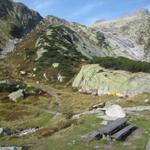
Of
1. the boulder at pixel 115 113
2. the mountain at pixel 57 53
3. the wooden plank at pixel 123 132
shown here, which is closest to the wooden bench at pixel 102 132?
the wooden plank at pixel 123 132

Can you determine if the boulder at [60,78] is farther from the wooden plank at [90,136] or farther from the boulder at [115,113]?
the wooden plank at [90,136]

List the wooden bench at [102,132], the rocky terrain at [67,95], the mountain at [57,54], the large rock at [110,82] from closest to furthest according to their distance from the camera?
the wooden bench at [102,132] → the rocky terrain at [67,95] → the large rock at [110,82] → the mountain at [57,54]

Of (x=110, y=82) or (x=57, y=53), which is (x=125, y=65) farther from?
(x=57, y=53)

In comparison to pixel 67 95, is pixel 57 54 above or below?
above

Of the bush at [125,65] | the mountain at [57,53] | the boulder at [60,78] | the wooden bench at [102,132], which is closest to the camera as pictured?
the wooden bench at [102,132]

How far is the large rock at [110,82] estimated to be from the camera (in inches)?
3145

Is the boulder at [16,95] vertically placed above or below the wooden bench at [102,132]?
above

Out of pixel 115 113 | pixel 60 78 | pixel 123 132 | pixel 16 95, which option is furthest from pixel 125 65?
pixel 123 132

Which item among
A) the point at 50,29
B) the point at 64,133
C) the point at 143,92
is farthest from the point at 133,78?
the point at 50,29

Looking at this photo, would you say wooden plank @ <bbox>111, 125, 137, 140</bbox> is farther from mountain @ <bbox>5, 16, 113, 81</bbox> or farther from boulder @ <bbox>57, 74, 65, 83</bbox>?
mountain @ <bbox>5, 16, 113, 81</bbox>

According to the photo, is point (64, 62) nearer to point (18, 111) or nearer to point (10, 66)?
point (10, 66)

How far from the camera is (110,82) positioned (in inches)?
3494

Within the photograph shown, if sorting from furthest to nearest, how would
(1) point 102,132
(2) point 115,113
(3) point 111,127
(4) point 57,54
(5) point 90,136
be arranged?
(4) point 57,54 → (2) point 115,113 → (3) point 111,127 → (5) point 90,136 → (1) point 102,132

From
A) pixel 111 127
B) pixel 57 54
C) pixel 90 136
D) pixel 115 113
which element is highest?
pixel 57 54
